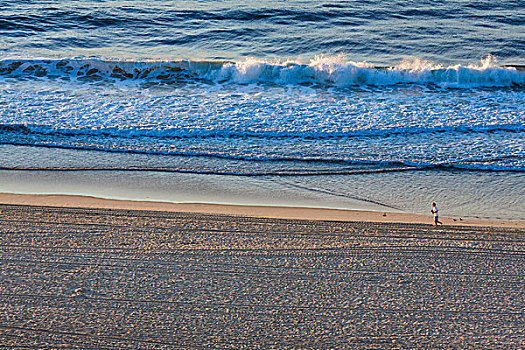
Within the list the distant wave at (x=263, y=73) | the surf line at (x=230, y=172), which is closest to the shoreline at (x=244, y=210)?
the surf line at (x=230, y=172)

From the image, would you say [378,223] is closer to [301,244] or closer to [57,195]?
[301,244]

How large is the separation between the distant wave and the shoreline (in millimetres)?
5800

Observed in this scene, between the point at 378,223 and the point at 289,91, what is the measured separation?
18.9ft

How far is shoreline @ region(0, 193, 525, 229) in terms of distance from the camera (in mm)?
5641

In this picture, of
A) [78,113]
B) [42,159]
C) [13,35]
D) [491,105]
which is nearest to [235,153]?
[42,159]

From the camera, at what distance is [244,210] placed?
19.3 ft

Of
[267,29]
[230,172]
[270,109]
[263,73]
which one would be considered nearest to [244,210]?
[230,172]

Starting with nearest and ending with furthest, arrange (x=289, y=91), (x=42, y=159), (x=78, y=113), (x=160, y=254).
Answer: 1. (x=160, y=254)
2. (x=42, y=159)
3. (x=78, y=113)
4. (x=289, y=91)

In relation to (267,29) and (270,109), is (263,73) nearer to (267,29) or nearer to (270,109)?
(270,109)

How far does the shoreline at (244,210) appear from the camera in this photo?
222 inches

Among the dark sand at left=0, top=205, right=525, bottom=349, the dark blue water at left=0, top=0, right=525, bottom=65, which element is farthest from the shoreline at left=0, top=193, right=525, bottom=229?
the dark blue water at left=0, top=0, right=525, bottom=65

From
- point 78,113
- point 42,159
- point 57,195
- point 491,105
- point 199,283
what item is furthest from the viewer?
point 491,105

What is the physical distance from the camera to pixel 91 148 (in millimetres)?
7766

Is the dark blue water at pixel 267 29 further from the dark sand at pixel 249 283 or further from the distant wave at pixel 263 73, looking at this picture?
the dark sand at pixel 249 283
